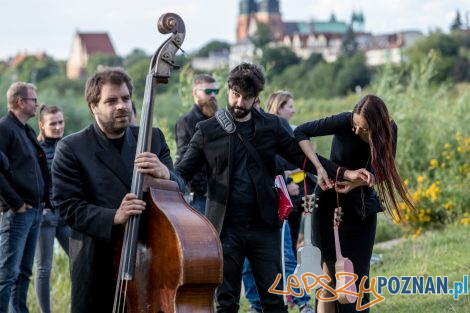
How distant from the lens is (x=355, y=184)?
643 cm

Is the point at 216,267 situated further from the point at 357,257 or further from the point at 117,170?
the point at 357,257

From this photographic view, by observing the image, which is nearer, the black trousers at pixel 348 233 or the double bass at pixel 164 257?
the double bass at pixel 164 257

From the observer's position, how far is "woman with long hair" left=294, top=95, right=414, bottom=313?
6352 millimetres

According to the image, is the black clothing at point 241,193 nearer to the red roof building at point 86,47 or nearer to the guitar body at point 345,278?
the guitar body at point 345,278

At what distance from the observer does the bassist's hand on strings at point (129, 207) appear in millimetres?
4863

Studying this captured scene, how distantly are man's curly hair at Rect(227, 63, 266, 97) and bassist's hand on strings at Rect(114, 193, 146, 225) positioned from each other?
1755 mm

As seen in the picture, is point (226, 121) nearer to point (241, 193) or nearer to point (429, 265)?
point (241, 193)

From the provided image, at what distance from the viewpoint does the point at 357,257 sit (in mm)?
6660

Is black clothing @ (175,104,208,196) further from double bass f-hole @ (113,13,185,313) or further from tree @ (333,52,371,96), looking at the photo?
tree @ (333,52,371,96)

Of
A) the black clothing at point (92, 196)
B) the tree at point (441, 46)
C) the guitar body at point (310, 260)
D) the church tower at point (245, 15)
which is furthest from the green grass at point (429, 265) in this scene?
the church tower at point (245, 15)

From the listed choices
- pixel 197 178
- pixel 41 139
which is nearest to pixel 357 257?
pixel 197 178

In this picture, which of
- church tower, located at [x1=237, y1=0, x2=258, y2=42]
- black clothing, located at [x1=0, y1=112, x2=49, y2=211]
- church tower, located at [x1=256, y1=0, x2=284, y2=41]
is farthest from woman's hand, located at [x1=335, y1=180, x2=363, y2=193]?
church tower, located at [x1=256, y1=0, x2=284, y2=41]

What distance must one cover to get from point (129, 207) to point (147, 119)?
482mm

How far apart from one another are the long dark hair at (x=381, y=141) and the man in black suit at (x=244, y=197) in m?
0.31
